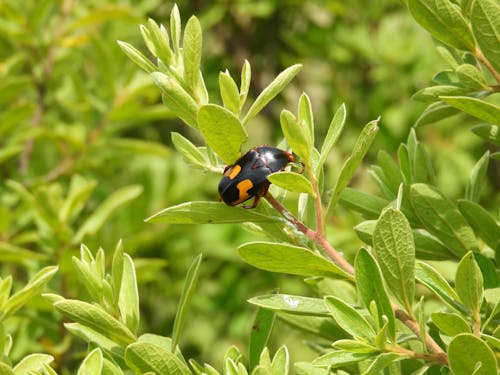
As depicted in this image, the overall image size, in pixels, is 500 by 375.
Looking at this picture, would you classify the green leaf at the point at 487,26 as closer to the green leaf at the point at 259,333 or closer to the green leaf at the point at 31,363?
the green leaf at the point at 259,333

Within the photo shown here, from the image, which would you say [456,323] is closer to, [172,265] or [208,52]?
[172,265]

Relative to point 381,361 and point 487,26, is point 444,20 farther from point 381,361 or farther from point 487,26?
point 381,361

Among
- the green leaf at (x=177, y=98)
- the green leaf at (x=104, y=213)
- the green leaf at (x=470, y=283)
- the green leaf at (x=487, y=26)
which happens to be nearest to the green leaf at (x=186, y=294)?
the green leaf at (x=177, y=98)

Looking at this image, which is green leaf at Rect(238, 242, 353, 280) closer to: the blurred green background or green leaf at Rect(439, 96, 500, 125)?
green leaf at Rect(439, 96, 500, 125)

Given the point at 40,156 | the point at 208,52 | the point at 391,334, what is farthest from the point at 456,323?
the point at 208,52

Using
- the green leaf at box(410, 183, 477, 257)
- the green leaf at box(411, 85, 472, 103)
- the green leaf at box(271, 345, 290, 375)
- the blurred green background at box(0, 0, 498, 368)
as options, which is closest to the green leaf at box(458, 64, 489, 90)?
the green leaf at box(411, 85, 472, 103)
